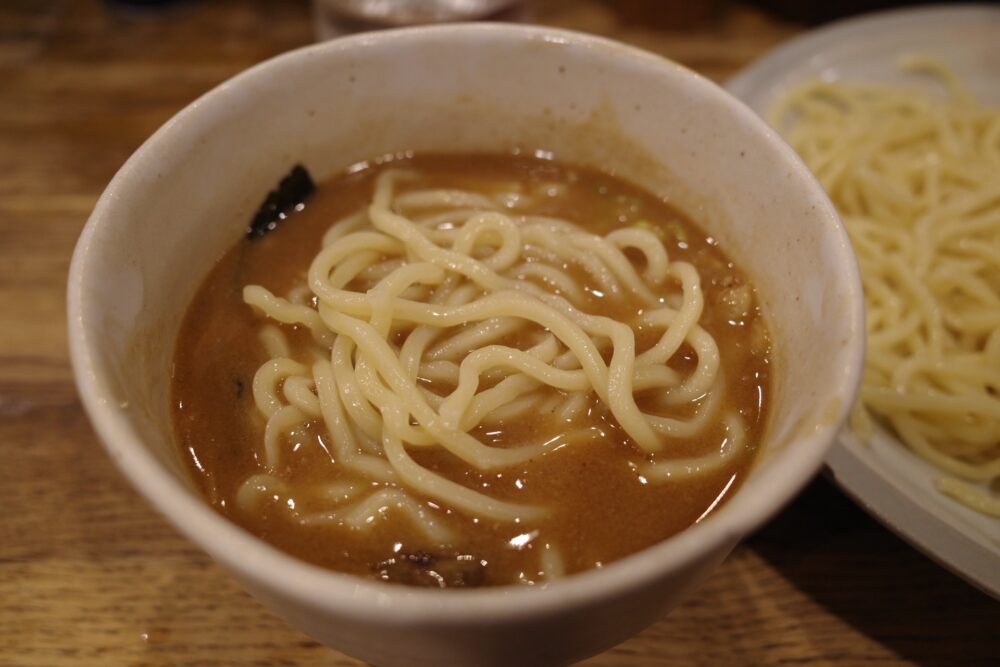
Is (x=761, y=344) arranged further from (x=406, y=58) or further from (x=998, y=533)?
(x=406, y=58)

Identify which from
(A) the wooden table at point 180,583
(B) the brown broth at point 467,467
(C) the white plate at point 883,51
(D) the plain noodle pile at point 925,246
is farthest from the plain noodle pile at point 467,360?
(C) the white plate at point 883,51

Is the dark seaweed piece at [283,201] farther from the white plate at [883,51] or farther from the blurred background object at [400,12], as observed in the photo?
the white plate at [883,51]

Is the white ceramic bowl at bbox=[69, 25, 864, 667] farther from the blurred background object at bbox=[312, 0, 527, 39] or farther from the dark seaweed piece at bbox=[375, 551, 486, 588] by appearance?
the blurred background object at bbox=[312, 0, 527, 39]

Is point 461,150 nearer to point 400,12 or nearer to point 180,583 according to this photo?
point 180,583

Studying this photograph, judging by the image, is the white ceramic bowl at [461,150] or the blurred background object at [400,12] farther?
the blurred background object at [400,12]

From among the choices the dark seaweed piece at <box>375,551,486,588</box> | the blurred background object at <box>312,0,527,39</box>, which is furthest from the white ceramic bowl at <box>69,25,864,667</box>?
the blurred background object at <box>312,0,527,39</box>

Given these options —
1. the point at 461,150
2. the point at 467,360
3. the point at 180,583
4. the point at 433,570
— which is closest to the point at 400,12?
the point at 461,150
